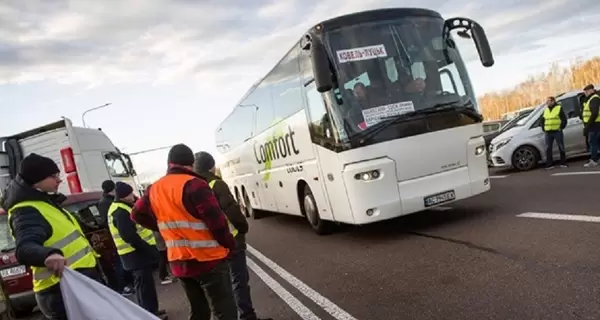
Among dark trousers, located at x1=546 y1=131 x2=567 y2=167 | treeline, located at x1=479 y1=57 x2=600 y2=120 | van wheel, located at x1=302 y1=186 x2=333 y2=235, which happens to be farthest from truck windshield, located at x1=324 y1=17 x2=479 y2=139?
treeline, located at x1=479 y1=57 x2=600 y2=120

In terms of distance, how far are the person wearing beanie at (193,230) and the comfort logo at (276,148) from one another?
540 centimetres

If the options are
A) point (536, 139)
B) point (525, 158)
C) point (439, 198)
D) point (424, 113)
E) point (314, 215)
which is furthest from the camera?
point (525, 158)


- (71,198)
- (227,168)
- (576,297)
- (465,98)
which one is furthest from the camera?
(227,168)

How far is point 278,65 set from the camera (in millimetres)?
10133

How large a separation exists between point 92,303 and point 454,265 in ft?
13.3

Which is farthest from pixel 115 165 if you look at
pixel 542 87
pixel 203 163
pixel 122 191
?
pixel 542 87

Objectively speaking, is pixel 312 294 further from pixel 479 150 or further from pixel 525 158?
pixel 525 158

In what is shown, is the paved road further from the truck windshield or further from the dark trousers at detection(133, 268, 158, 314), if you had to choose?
the truck windshield

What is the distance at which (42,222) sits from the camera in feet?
11.5

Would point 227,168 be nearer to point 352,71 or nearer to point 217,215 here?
point 352,71

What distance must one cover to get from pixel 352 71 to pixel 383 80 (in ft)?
1.61

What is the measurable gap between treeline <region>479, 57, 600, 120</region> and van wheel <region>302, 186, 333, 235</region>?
76.5 m

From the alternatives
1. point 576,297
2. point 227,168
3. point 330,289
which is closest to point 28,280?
point 330,289

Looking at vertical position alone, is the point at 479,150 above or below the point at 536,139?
above
